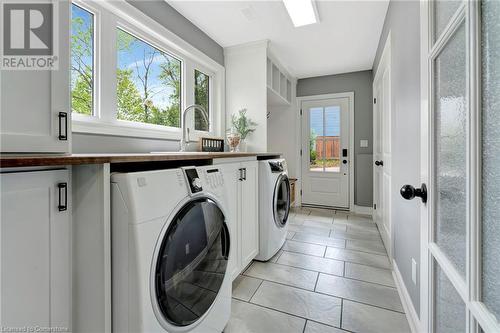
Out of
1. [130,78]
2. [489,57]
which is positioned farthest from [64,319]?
[130,78]

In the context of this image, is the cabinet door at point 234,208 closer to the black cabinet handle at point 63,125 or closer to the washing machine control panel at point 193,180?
the washing machine control panel at point 193,180

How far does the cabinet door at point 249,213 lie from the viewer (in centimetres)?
186

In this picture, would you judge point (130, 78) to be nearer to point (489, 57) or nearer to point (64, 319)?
point (64, 319)

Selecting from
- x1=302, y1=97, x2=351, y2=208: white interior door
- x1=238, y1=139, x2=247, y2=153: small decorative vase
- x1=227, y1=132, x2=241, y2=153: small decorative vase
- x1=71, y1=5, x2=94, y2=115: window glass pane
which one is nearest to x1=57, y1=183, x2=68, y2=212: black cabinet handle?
x1=71, y1=5, x2=94, y2=115: window glass pane

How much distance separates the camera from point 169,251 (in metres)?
0.92

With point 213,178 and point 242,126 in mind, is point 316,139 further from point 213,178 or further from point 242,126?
point 213,178

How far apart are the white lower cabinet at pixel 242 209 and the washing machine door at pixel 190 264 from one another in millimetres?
364

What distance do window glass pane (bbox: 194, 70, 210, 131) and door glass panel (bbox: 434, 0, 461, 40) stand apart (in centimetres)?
219

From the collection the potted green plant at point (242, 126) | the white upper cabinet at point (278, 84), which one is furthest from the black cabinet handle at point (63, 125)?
the white upper cabinet at point (278, 84)

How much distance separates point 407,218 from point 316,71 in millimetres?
3183

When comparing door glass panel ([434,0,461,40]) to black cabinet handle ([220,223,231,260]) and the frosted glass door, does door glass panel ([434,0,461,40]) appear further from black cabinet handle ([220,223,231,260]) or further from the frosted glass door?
black cabinet handle ([220,223,231,260])

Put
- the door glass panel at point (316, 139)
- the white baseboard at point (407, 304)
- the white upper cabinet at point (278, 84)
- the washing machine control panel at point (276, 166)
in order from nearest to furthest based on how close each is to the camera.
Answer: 1. the white baseboard at point (407, 304)
2. the washing machine control panel at point (276, 166)
3. the white upper cabinet at point (278, 84)
4. the door glass panel at point (316, 139)

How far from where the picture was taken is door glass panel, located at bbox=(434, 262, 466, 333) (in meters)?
0.61

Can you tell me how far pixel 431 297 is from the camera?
768mm
